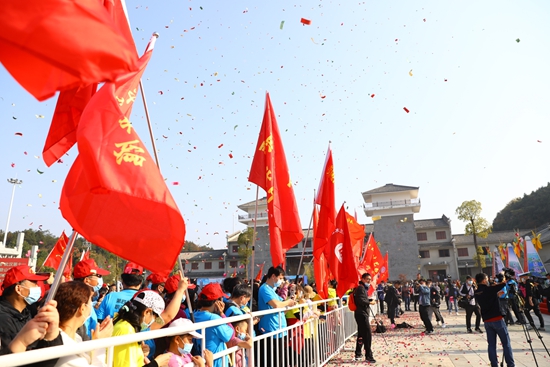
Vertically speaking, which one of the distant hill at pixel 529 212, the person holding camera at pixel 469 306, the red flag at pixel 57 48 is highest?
the distant hill at pixel 529 212

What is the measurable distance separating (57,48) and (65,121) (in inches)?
50.7

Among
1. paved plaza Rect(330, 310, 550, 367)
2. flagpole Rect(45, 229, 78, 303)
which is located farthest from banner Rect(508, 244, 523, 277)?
flagpole Rect(45, 229, 78, 303)

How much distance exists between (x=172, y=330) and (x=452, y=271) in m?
56.5

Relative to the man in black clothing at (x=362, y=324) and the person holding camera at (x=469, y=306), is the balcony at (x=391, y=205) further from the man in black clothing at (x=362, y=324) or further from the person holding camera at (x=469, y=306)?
the man in black clothing at (x=362, y=324)

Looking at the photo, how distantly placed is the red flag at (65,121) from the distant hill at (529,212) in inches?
2432

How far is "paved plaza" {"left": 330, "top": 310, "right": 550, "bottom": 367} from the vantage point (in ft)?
24.6

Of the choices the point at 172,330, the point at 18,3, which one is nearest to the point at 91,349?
the point at 172,330

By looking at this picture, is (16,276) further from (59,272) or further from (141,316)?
(59,272)

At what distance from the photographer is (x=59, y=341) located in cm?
198

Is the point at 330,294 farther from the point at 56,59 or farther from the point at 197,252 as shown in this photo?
the point at 197,252

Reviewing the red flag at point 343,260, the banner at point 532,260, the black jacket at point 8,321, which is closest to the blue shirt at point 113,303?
the black jacket at point 8,321

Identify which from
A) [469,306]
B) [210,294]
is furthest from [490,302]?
[469,306]

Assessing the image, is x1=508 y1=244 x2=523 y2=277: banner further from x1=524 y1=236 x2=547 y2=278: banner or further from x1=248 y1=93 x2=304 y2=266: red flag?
x1=248 y1=93 x2=304 y2=266: red flag

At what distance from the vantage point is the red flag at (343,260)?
7.07m
